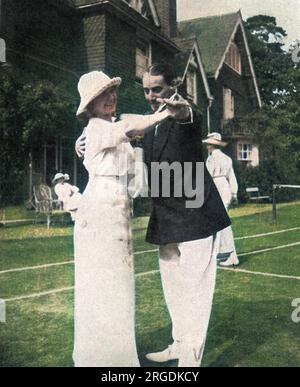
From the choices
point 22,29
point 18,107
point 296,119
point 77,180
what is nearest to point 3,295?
point 77,180

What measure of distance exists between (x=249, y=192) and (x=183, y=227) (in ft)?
6.06

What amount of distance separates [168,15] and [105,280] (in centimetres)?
222

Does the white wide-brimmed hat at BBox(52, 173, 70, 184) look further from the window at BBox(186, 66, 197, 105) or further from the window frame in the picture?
the window frame

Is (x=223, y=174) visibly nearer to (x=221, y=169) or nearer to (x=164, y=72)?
(x=221, y=169)

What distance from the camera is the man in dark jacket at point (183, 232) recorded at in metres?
2.48

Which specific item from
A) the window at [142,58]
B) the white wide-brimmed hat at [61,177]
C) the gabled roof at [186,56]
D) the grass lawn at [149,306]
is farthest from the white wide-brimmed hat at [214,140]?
the white wide-brimmed hat at [61,177]

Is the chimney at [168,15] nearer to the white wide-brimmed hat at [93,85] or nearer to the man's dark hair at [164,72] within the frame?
the man's dark hair at [164,72]

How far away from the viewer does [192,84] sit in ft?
12.3

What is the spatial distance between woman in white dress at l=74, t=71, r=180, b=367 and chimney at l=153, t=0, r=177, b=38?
1489mm

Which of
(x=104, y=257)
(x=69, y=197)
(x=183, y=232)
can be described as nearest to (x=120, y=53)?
(x=69, y=197)

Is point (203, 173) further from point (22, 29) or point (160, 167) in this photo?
point (22, 29)

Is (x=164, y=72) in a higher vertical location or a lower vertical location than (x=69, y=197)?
higher

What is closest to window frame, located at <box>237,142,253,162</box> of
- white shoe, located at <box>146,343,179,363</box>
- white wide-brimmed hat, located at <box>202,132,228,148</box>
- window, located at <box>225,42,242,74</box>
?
white wide-brimmed hat, located at <box>202,132,228,148</box>

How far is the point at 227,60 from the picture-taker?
3.87 m
